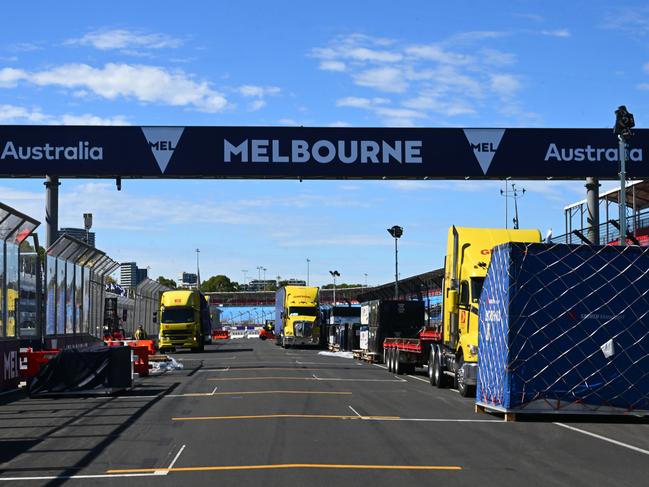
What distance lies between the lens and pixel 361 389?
83.0ft

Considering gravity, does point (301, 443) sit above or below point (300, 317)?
below

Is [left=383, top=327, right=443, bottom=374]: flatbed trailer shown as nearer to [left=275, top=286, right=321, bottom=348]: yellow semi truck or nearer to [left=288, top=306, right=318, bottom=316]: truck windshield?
[left=275, top=286, right=321, bottom=348]: yellow semi truck

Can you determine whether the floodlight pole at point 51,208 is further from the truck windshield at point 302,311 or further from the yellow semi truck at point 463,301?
the truck windshield at point 302,311

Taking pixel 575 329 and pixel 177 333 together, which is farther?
pixel 177 333

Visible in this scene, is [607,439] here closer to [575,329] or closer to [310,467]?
[575,329]

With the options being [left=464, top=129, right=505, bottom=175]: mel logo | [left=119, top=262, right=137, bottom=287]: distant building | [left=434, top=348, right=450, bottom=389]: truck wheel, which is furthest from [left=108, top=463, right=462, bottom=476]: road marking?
[left=119, top=262, right=137, bottom=287]: distant building

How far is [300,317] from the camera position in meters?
64.9

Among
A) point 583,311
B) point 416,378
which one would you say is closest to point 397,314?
point 416,378

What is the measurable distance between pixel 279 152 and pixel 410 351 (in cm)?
832

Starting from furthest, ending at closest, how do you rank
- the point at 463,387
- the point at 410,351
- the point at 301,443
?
the point at 410,351 → the point at 463,387 → the point at 301,443

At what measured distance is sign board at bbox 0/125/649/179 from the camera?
98.0 feet

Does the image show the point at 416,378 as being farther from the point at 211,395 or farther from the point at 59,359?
the point at 59,359

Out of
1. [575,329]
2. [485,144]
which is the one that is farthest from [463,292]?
[485,144]

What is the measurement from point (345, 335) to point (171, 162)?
99.6 ft
